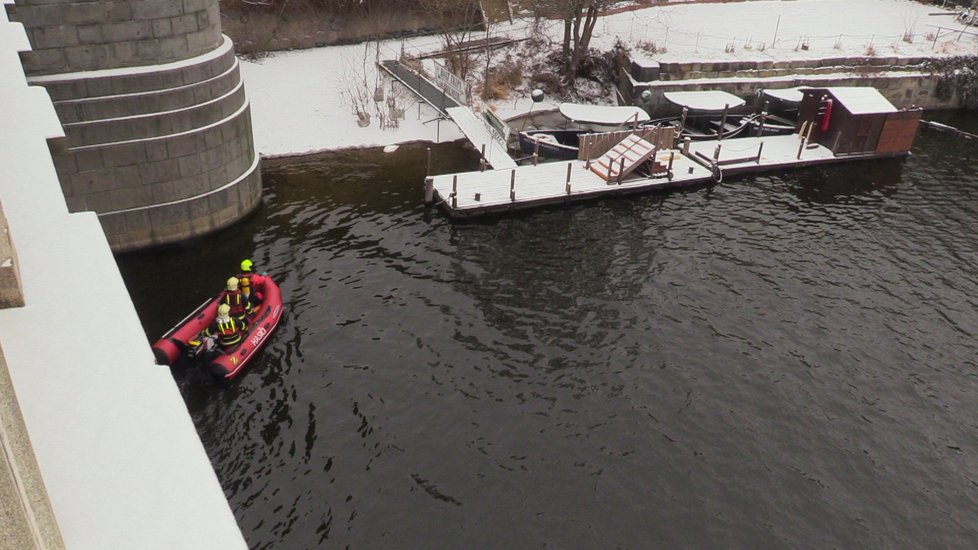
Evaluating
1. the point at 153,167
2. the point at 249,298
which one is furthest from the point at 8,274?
the point at 153,167

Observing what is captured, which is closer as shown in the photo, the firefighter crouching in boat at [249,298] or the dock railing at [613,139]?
the firefighter crouching in boat at [249,298]

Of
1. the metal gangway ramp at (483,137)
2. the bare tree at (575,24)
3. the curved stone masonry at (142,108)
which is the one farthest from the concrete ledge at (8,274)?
the bare tree at (575,24)

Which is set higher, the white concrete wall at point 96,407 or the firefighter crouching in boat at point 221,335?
the white concrete wall at point 96,407

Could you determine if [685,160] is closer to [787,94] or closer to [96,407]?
[787,94]

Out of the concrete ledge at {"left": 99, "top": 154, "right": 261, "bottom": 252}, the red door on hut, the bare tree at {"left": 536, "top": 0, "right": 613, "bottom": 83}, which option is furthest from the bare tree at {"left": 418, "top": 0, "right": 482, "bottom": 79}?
the red door on hut

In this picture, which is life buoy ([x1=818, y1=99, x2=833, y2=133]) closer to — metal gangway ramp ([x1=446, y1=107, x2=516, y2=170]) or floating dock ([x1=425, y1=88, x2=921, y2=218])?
floating dock ([x1=425, y1=88, x2=921, y2=218])

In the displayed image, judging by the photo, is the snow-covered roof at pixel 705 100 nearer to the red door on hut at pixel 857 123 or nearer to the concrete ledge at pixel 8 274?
the red door on hut at pixel 857 123

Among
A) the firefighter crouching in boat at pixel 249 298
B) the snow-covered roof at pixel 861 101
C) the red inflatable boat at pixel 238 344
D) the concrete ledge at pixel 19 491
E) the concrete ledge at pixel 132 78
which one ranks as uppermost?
the concrete ledge at pixel 19 491
